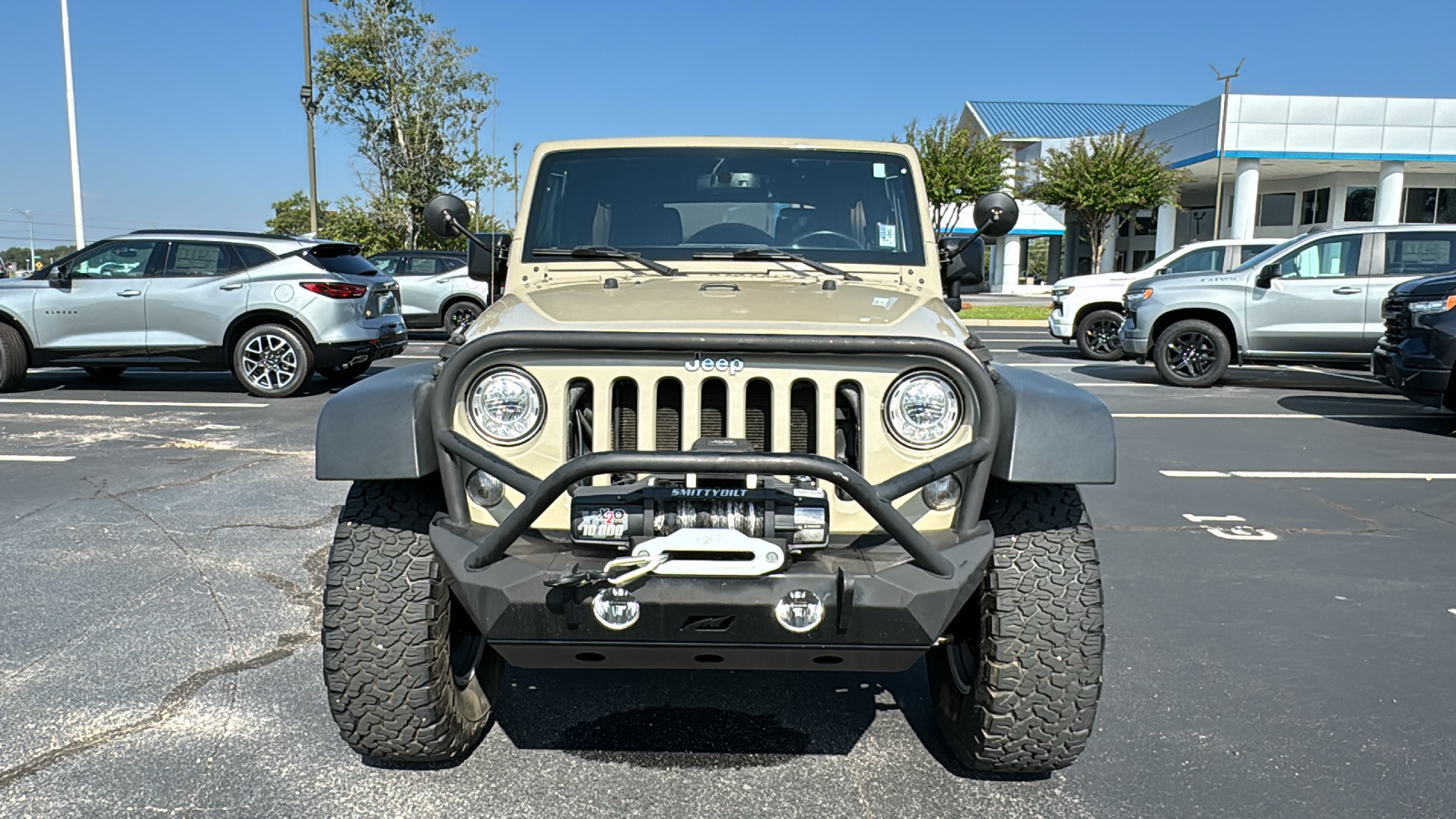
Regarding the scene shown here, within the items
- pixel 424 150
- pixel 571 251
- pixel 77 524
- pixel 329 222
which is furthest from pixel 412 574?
pixel 329 222

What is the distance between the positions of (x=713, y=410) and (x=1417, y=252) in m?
11.3

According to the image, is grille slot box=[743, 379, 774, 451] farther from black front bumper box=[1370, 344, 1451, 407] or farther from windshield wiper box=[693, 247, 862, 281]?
black front bumper box=[1370, 344, 1451, 407]

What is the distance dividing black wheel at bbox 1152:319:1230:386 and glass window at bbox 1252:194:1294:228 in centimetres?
3073

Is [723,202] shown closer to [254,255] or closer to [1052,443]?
[1052,443]

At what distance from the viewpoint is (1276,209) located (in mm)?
38938

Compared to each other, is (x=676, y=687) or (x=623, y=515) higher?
(x=623, y=515)

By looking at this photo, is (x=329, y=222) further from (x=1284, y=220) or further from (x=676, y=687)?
(x=1284, y=220)

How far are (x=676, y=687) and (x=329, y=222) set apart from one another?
28.5 meters

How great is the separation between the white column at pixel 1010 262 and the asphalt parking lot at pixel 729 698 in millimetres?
39363

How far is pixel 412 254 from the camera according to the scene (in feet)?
Result: 57.5

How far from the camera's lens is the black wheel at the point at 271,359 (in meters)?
10.3

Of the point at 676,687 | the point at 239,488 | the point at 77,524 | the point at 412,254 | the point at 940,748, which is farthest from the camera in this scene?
the point at 412,254

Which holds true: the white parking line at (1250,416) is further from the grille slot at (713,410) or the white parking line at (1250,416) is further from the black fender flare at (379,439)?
the black fender flare at (379,439)

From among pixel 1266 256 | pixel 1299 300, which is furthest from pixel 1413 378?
pixel 1266 256
